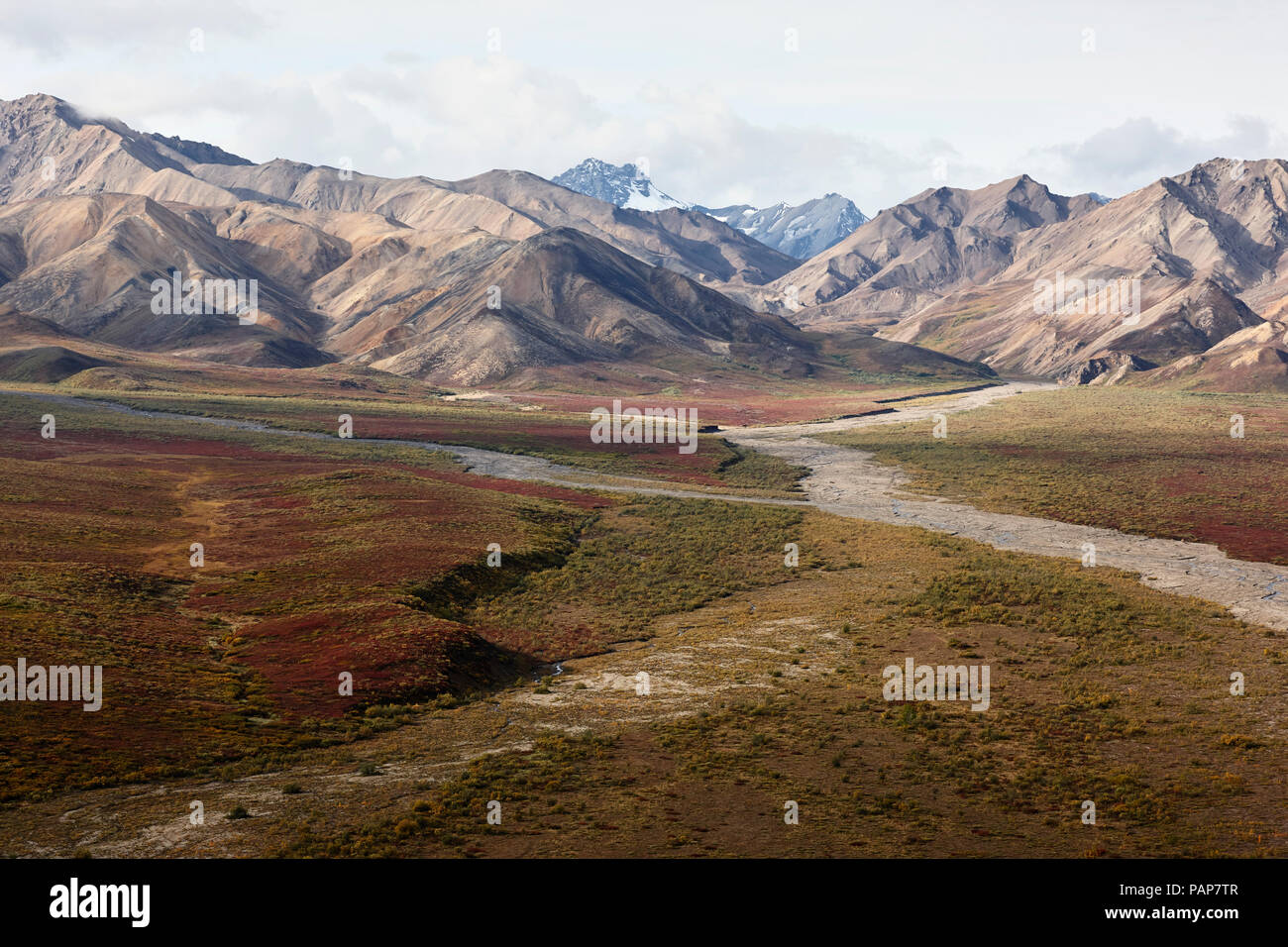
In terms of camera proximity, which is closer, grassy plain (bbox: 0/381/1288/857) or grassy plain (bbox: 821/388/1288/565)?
grassy plain (bbox: 0/381/1288/857)

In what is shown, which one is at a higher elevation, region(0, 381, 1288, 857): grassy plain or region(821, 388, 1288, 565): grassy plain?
region(821, 388, 1288, 565): grassy plain

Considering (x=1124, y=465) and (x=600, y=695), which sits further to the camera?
(x=1124, y=465)

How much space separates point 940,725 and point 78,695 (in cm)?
3162

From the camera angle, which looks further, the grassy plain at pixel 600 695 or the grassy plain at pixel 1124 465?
the grassy plain at pixel 1124 465

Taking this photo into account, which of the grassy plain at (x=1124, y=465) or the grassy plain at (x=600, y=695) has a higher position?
the grassy plain at (x=1124, y=465)

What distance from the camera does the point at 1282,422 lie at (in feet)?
467

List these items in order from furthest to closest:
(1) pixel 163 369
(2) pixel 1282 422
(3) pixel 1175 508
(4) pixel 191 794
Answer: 1. (1) pixel 163 369
2. (2) pixel 1282 422
3. (3) pixel 1175 508
4. (4) pixel 191 794

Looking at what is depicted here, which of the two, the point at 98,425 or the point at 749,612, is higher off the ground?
the point at 98,425

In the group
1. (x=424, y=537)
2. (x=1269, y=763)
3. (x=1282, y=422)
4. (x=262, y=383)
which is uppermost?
(x=262, y=383)

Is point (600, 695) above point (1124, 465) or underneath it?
underneath
